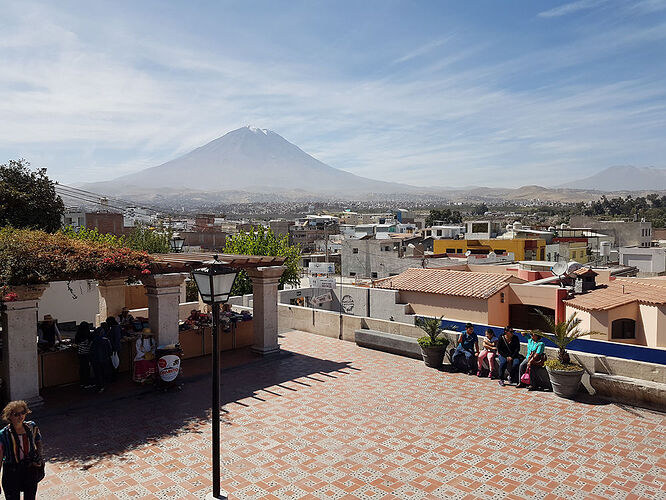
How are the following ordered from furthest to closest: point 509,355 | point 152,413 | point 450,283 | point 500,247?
point 500,247 → point 450,283 → point 509,355 → point 152,413

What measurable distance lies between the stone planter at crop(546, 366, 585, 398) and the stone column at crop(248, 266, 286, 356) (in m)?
6.96

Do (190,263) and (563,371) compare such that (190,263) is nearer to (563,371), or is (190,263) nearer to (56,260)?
(56,260)

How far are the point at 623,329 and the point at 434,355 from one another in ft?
26.6

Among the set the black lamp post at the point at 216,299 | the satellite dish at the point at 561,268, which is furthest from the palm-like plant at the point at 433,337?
the satellite dish at the point at 561,268

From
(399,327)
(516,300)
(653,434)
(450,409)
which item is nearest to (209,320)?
(399,327)

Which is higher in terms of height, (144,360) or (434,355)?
(144,360)

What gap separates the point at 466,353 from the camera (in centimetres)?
1206

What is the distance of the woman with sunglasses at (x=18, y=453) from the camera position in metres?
5.50

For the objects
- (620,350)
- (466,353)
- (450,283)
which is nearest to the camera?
(466,353)

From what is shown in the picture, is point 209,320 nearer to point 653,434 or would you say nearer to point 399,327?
point 399,327

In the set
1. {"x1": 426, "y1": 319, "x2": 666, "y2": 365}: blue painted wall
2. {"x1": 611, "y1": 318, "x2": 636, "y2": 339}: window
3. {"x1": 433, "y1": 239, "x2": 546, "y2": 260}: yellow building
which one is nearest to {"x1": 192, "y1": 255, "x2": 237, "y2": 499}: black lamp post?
{"x1": 426, "y1": 319, "x2": 666, "y2": 365}: blue painted wall

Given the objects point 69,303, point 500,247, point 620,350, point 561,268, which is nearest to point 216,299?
point 620,350

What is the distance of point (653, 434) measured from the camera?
27.8 feet

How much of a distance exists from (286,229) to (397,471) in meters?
92.0
